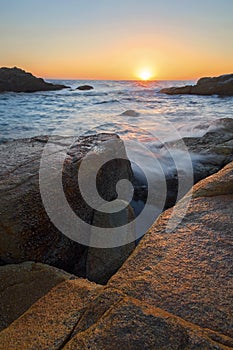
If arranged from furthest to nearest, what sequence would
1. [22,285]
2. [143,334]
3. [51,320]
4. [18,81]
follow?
[18,81] → [22,285] → [51,320] → [143,334]

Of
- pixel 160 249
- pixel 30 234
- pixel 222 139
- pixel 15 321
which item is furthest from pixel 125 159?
pixel 222 139

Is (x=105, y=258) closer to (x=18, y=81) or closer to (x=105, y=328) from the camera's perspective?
(x=105, y=328)

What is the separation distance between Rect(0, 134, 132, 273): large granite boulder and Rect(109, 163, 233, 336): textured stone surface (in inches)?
28.7

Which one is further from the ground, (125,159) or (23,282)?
(125,159)

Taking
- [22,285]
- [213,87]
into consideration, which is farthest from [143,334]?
[213,87]

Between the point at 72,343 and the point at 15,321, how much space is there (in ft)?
1.60

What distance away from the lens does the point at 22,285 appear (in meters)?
1.62

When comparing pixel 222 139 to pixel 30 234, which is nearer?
pixel 30 234

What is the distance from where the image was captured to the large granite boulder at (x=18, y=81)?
28.0 meters

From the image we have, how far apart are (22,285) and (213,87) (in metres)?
27.2

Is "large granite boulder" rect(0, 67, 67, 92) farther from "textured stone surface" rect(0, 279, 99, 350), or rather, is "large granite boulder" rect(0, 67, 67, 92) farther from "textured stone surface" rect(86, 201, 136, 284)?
"textured stone surface" rect(0, 279, 99, 350)

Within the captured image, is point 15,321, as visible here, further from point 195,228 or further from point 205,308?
point 195,228

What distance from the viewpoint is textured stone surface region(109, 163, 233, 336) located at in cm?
112

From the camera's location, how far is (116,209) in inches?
94.9
